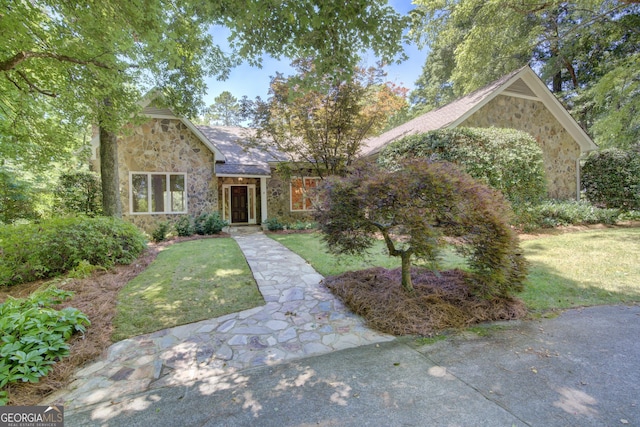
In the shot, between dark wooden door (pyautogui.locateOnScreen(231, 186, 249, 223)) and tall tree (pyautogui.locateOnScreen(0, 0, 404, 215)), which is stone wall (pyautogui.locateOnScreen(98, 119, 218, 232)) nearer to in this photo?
dark wooden door (pyautogui.locateOnScreen(231, 186, 249, 223))

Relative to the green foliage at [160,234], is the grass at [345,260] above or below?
below

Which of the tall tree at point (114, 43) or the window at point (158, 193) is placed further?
the window at point (158, 193)

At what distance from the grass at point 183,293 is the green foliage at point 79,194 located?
19.8 ft

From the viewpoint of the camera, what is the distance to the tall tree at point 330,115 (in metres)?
10.4

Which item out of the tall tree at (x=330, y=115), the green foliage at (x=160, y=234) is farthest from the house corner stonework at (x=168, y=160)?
the tall tree at (x=330, y=115)

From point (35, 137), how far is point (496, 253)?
10.9m

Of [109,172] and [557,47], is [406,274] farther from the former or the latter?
[557,47]

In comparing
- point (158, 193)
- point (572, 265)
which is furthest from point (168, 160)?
point (572, 265)

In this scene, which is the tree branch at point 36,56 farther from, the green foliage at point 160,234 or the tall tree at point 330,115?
the green foliage at point 160,234

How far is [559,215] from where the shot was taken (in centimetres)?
1001

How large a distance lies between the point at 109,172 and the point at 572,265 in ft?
40.3

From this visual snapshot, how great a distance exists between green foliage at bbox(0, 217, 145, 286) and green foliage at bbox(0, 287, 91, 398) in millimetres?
2416

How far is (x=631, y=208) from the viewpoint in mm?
11734

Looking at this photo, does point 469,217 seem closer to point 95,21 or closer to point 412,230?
point 412,230
